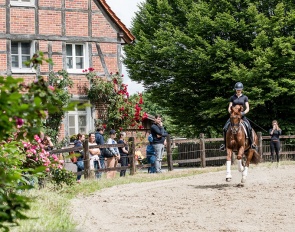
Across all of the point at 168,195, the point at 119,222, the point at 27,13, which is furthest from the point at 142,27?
the point at 119,222

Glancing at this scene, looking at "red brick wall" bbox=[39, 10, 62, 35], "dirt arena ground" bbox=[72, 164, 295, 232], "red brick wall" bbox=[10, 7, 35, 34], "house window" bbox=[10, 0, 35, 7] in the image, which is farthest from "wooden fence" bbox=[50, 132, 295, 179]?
"house window" bbox=[10, 0, 35, 7]

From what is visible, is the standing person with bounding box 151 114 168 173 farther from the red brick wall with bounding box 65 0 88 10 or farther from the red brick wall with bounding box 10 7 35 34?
the red brick wall with bounding box 65 0 88 10

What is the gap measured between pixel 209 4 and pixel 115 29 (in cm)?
945

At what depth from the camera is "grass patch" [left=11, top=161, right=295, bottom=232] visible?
322 inches

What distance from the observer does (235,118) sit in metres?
15.5

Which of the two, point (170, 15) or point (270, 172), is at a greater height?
point (170, 15)

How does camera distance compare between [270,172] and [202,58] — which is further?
[202,58]

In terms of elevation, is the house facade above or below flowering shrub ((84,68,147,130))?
above

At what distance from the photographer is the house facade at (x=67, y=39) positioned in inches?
1025

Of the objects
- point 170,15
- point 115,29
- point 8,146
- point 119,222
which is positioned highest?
point 170,15

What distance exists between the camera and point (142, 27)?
41.3m

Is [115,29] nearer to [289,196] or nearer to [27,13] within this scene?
[27,13]

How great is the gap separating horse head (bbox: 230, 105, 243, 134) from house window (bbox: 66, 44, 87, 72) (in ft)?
42.7

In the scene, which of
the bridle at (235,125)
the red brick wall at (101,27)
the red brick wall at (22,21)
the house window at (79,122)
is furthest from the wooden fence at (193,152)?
the red brick wall at (22,21)
